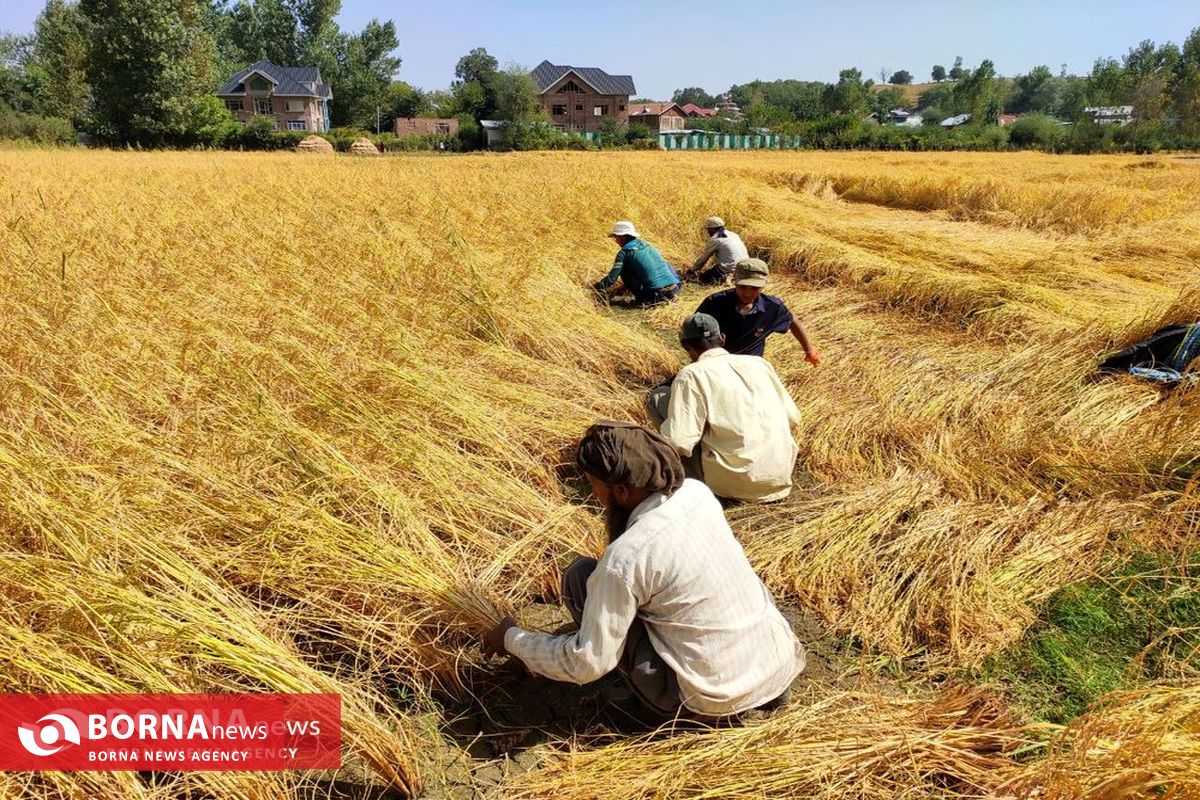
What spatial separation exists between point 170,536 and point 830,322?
527 centimetres

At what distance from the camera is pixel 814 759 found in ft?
5.43

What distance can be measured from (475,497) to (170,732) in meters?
1.22

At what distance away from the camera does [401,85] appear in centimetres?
6512

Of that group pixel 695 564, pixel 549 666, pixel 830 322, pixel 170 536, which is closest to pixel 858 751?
pixel 695 564

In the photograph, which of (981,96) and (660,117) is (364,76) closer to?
(660,117)

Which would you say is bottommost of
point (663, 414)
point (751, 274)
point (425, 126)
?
point (663, 414)

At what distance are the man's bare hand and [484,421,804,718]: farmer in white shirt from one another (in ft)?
0.52

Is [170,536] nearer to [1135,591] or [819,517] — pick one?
[819,517]

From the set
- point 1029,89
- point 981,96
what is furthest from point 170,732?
point 1029,89

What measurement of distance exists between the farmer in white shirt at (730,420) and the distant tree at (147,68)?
1490 inches

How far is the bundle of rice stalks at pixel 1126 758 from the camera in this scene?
133 centimetres

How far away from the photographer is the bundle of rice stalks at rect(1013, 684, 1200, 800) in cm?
133

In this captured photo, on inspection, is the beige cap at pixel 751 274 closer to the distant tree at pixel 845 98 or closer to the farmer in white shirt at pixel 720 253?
the farmer in white shirt at pixel 720 253

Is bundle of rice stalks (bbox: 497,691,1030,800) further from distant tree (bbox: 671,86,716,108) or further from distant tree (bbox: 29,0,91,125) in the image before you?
distant tree (bbox: 671,86,716,108)
